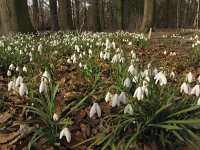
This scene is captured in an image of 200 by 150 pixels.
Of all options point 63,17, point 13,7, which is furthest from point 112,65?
point 63,17

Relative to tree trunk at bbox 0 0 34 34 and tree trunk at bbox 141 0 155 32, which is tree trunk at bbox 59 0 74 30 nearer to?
tree trunk at bbox 141 0 155 32

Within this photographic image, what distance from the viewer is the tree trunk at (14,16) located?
12977 millimetres

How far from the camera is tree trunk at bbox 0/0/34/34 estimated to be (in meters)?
13.0

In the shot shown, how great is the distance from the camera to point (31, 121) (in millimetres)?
3258

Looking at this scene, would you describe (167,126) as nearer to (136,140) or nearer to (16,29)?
(136,140)

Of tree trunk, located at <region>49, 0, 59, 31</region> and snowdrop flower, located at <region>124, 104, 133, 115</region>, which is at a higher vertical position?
tree trunk, located at <region>49, 0, 59, 31</region>

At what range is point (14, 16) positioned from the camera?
13094 millimetres

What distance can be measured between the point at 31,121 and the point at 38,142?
0.29m

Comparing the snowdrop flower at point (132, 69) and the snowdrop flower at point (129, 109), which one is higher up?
the snowdrop flower at point (132, 69)

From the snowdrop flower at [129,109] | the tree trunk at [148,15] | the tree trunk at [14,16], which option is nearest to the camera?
the snowdrop flower at [129,109]

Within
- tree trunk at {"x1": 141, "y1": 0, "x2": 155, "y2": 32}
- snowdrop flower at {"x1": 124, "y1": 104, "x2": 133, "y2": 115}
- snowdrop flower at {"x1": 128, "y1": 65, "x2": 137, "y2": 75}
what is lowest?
snowdrop flower at {"x1": 124, "y1": 104, "x2": 133, "y2": 115}

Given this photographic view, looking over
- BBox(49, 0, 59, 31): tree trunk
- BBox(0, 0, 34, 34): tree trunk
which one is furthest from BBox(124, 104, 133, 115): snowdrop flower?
BBox(49, 0, 59, 31): tree trunk

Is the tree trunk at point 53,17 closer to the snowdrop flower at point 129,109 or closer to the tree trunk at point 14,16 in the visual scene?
the tree trunk at point 14,16

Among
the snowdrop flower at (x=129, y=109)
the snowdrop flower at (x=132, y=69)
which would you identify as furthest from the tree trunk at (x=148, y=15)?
the snowdrop flower at (x=129, y=109)
